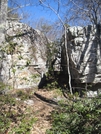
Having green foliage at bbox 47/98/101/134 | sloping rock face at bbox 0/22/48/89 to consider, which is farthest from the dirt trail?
green foliage at bbox 47/98/101/134

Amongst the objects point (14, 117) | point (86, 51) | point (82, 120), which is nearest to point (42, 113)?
point (14, 117)

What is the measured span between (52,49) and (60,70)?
1057 millimetres

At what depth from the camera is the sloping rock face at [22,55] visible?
6289 mm

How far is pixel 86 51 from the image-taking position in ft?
21.9

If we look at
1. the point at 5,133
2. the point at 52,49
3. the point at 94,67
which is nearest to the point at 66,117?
the point at 5,133

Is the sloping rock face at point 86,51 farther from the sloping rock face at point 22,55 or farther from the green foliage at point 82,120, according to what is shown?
the green foliage at point 82,120

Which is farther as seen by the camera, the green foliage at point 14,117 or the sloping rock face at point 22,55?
the sloping rock face at point 22,55

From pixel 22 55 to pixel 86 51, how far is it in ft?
7.65

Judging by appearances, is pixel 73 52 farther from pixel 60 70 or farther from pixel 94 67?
pixel 60 70

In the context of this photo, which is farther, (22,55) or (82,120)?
(22,55)

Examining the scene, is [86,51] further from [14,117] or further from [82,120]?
[82,120]

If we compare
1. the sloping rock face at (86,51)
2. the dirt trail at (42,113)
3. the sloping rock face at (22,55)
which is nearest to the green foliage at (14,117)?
the dirt trail at (42,113)

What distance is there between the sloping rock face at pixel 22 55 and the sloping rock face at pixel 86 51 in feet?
4.51

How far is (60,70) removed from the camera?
8328mm
